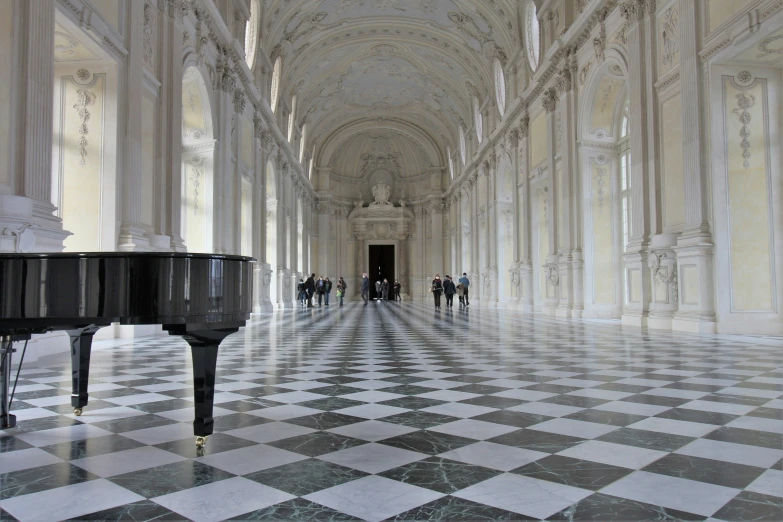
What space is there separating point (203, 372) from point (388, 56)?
25389 millimetres

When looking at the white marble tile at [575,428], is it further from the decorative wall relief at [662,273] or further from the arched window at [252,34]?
the arched window at [252,34]

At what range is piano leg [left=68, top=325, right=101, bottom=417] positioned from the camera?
335cm

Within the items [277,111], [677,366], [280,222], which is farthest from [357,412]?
[277,111]

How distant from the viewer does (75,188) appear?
826 centimetres

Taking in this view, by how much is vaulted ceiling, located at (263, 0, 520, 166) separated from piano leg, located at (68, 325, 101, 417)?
17.2 m

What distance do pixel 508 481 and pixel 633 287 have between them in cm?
974

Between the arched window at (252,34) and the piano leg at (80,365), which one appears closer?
the piano leg at (80,365)

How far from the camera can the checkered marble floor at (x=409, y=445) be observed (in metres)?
1.92

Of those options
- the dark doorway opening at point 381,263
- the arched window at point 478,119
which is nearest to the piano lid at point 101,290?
the arched window at point 478,119

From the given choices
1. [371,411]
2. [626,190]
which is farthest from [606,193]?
[371,411]

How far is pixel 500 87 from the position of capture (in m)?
22.3

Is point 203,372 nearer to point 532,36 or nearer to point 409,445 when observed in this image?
point 409,445

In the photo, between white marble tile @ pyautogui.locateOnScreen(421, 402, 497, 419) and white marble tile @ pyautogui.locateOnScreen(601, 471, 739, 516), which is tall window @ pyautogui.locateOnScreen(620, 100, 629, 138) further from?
white marble tile @ pyautogui.locateOnScreen(601, 471, 739, 516)

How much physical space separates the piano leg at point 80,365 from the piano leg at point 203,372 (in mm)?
904
